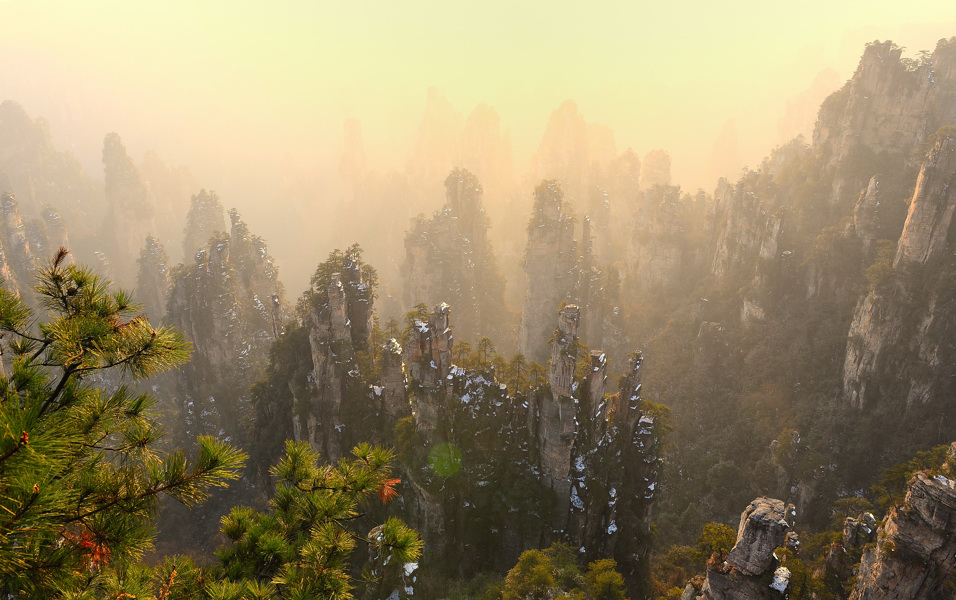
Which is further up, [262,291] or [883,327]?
[262,291]

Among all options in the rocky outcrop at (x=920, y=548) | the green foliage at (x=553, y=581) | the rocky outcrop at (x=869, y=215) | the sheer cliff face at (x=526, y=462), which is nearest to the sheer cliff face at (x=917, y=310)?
the rocky outcrop at (x=869, y=215)

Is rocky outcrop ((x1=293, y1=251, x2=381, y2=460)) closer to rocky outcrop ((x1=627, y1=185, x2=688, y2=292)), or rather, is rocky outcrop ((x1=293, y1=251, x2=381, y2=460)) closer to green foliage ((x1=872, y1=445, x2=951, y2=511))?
green foliage ((x1=872, y1=445, x2=951, y2=511))

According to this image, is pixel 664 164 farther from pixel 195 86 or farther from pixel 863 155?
pixel 195 86

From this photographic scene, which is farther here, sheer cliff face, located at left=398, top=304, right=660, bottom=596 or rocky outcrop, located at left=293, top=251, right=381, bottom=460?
rocky outcrop, located at left=293, top=251, right=381, bottom=460

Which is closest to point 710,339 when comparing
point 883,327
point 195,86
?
point 883,327

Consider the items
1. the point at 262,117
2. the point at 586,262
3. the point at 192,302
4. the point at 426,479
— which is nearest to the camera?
the point at 426,479

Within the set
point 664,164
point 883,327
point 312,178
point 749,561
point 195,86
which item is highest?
point 195,86

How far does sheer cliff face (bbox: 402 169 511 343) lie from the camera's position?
63.1 meters

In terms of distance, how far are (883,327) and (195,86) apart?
19091 cm

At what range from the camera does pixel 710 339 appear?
152ft

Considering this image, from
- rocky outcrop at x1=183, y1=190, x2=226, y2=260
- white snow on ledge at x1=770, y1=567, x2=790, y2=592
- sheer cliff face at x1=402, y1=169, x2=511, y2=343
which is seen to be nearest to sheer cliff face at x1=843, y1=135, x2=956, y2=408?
white snow on ledge at x1=770, y1=567, x2=790, y2=592

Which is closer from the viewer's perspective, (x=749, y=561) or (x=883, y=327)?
(x=749, y=561)

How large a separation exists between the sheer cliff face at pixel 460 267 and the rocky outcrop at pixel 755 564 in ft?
151

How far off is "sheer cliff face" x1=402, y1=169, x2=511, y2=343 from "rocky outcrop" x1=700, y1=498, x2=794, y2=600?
45958 millimetres
